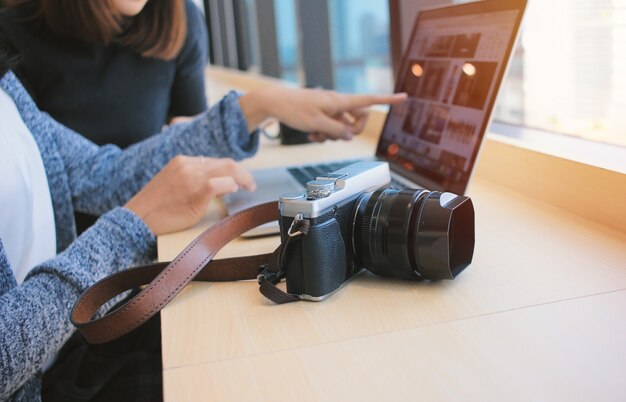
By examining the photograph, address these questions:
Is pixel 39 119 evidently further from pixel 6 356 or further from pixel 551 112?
pixel 551 112

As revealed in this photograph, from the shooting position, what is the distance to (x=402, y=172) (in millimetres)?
1007

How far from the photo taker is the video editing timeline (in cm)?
81

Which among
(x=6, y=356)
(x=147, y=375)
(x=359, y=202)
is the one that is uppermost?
(x=359, y=202)

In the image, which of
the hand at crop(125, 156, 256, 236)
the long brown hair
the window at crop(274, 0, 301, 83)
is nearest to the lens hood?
the hand at crop(125, 156, 256, 236)

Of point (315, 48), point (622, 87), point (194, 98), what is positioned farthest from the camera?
point (315, 48)

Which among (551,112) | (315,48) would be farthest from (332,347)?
(315,48)

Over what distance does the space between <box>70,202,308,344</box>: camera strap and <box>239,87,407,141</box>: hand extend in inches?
15.5

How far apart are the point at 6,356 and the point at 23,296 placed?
2.6 inches

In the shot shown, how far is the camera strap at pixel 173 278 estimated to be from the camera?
578 mm

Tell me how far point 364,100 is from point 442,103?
176 millimetres

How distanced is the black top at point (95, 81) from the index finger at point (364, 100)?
520 mm

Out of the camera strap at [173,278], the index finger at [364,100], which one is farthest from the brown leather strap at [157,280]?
the index finger at [364,100]

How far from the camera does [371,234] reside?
59 centimetres

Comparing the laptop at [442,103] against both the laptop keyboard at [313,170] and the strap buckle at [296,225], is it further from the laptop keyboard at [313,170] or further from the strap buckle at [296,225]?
the strap buckle at [296,225]
